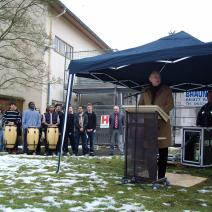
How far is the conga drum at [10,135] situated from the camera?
1444 centimetres

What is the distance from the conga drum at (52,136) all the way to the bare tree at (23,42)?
607cm

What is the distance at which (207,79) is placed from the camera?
11.2 meters

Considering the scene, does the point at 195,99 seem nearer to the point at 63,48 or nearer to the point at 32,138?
the point at 32,138

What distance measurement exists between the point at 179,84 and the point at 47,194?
644cm

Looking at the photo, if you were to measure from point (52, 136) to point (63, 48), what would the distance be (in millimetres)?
11526

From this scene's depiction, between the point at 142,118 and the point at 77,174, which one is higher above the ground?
the point at 142,118

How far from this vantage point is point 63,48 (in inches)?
977

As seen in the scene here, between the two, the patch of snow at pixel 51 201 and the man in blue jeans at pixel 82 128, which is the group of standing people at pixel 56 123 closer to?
the man in blue jeans at pixel 82 128

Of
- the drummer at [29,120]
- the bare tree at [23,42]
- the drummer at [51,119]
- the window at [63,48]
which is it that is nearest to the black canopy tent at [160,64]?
the drummer at [51,119]

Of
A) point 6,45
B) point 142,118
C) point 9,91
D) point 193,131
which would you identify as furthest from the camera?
point 9,91

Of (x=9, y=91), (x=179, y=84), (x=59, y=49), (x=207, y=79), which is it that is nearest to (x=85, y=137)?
(x=179, y=84)

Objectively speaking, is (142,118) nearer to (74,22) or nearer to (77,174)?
(77,174)

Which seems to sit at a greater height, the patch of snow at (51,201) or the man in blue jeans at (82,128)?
the man in blue jeans at (82,128)

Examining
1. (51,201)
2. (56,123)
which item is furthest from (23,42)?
(51,201)
